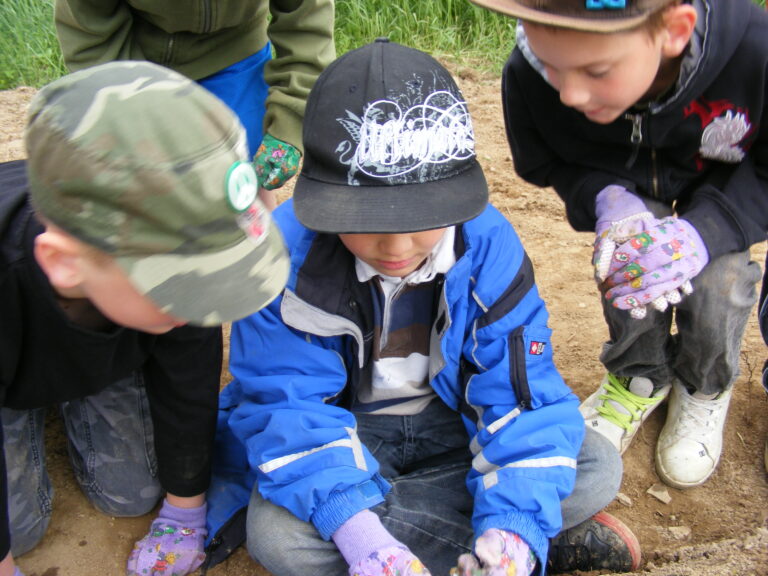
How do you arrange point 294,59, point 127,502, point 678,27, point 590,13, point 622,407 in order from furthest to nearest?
1. point 294,59
2. point 622,407
3. point 127,502
4. point 678,27
5. point 590,13

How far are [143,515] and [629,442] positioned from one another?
1.25 m

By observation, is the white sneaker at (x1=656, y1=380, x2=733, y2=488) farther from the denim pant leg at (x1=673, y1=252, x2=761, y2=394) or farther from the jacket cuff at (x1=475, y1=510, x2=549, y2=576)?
the jacket cuff at (x1=475, y1=510, x2=549, y2=576)

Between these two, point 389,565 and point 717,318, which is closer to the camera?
point 389,565

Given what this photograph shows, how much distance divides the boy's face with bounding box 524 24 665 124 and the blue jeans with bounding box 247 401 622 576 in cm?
78

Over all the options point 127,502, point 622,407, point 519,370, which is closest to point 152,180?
point 519,370

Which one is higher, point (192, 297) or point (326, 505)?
point (192, 297)

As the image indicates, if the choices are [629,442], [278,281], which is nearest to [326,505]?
[278,281]

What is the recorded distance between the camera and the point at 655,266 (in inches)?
64.3

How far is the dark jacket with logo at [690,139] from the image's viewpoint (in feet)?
5.23

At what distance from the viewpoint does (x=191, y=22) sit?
2.06m

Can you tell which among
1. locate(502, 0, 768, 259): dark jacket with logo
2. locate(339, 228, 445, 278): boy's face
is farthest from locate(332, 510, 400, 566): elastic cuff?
locate(502, 0, 768, 259): dark jacket with logo

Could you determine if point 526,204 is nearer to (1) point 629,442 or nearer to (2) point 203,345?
(1) point 629,442

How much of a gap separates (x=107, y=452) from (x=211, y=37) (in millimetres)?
1116

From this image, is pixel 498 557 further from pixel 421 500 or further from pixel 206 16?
pixel 206 16
